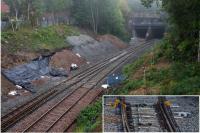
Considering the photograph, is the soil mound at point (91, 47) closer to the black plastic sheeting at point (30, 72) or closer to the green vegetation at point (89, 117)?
the black plastic sheeting at point (30, 72)

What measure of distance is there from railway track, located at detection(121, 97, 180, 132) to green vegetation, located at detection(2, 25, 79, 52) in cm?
3095

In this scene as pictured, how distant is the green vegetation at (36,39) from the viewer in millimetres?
48312

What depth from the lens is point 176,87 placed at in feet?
80.8

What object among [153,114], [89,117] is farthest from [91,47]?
[153,114]

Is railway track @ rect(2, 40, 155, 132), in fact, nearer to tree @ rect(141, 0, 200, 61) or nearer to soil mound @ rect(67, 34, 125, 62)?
tree @ rect(141, 0, 200, 61)

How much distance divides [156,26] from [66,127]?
256ft

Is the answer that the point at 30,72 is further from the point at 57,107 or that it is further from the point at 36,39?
the point at 36,39

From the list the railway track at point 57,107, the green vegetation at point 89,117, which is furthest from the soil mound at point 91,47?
the green vegetation at point 89,117

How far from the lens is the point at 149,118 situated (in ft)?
51.2

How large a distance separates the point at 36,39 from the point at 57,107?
2826 cm

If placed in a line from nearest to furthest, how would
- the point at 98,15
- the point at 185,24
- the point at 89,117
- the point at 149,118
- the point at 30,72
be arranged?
the point at 149,118 → the point at 89,117 → the point at 185,24 → the point at 30,72 → the point at 98,15

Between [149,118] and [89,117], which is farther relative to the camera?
[89,117]

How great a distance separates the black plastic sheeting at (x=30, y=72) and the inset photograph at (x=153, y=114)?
2027 centimetres

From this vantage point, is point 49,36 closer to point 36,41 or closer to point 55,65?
point 36,41
